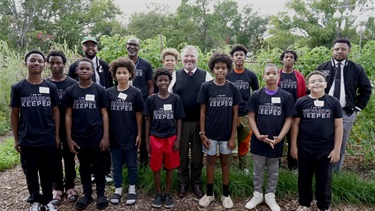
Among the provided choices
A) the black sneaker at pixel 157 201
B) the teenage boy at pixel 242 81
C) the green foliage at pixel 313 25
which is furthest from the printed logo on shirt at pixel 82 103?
the green foliage at pixel 313 25

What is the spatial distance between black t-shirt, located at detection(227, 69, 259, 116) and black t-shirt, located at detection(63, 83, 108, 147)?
1.93 meters

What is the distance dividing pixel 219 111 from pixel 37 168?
234cm

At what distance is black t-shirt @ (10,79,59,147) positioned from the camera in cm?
339

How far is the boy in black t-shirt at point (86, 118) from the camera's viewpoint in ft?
12.0

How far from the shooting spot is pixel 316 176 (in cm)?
368

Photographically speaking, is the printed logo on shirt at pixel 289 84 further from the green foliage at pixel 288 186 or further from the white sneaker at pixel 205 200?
the white sneaker at pixel 205 200

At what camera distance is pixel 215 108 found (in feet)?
12.4

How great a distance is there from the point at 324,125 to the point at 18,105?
3565 millimetres

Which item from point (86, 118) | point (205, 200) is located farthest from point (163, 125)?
point (205, 200)

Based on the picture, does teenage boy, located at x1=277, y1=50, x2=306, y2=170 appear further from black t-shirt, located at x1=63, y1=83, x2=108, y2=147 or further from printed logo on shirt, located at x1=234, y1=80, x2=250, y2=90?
black t-shirt, located at x1=63, y1=83, x2=108, y2=147

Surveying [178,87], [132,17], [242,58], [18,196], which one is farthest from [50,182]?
[132,17]

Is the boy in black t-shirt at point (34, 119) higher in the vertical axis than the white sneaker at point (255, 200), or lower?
higher

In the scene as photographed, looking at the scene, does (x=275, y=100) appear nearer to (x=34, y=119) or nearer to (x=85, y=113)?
(x=85, y=113)

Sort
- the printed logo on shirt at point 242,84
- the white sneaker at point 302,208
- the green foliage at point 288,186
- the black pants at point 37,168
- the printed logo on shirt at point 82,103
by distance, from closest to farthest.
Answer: the black pants at point 37,168, the printed logo on shirt at point 82,103, the white sneaker at point 302,208, the green foliage at point 288,186, the printed logo on shirt at point 242,84
